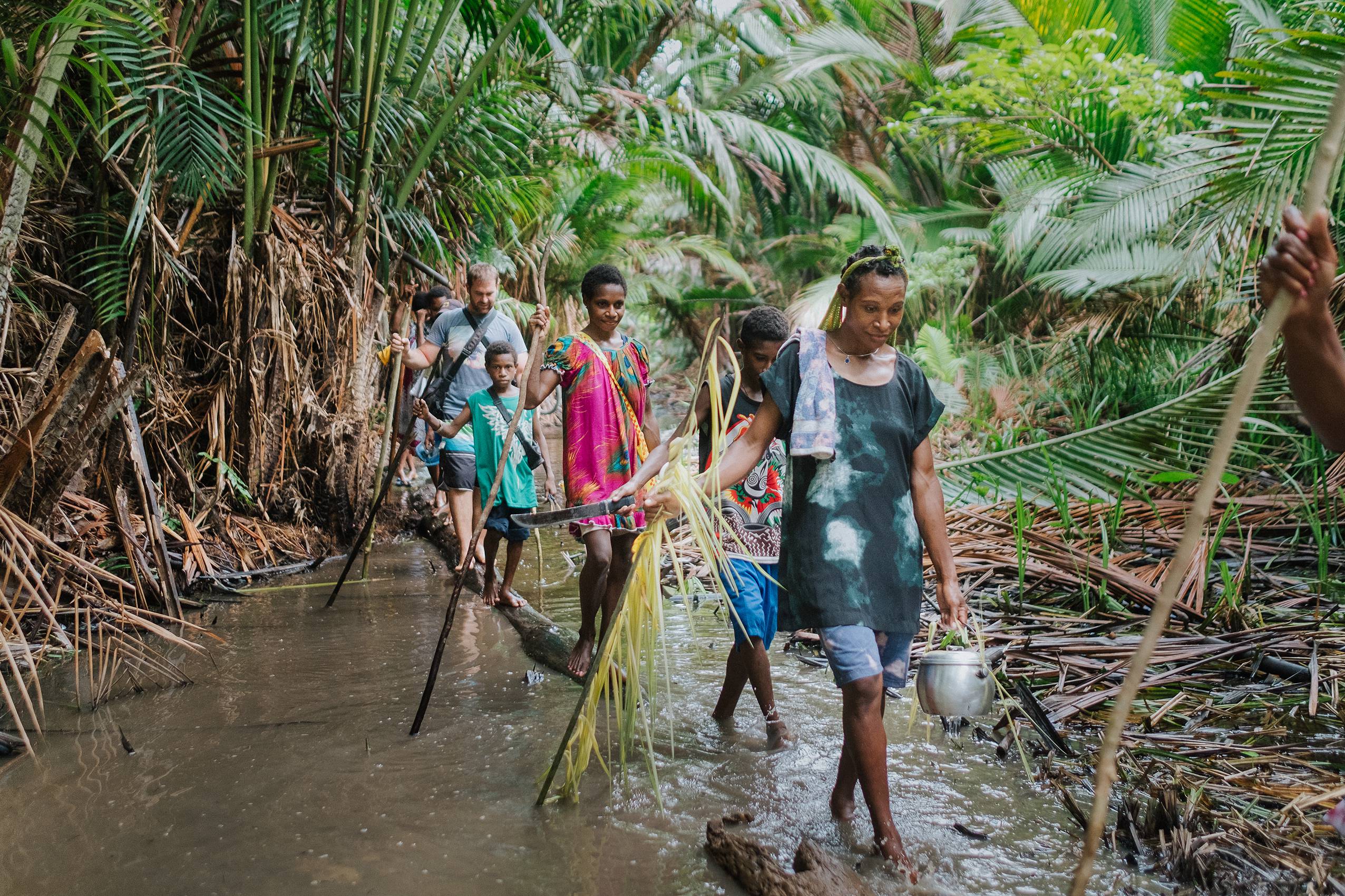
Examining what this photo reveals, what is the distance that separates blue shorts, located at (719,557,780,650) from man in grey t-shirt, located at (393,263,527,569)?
104 inches

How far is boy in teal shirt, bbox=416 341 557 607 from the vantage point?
5.66 m

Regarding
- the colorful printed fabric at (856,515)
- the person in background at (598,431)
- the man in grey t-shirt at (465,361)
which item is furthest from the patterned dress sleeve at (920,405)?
the man in grey t-shirt at (465,361)

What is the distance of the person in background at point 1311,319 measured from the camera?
1.68 metres

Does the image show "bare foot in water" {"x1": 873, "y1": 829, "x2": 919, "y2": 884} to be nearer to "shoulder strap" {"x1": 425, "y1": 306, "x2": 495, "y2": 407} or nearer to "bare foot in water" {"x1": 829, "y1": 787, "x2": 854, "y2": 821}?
"bare foot in water" {"x1": 829, "y1": 787, "x2": 854, "y2": 821}

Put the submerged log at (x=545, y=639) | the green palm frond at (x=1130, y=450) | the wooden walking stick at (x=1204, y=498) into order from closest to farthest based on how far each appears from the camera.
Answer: the wooden walking stick at (x=1204, y=498)
the submerged log at (x=545, y=639)
the green palm frond at (x=1130, y=450)

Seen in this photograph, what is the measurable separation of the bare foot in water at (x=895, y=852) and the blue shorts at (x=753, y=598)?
100 centimetres

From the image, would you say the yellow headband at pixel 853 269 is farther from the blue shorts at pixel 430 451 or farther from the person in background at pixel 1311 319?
the blue shorts at pixel 430 451

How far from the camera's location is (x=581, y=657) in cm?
431

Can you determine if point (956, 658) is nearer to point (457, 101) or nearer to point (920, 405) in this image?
point (920, 405)

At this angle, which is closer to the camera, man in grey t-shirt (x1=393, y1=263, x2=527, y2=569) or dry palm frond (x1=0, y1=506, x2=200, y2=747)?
dry palm frond (x1=0, y1=506, x2=200, y2=747)

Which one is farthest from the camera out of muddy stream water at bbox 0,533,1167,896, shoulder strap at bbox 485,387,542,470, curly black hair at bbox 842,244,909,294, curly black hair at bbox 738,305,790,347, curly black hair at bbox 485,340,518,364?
curly black hair at bbox 485,340,518,364

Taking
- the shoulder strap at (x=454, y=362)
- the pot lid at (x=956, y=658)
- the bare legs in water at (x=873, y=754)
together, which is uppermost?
the shoulder strap at (x=454, y=362)

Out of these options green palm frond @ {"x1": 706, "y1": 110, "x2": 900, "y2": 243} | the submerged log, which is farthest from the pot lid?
green palm frond @ {"x1": 706, "y1": 110, "x2": 900, "y2": 243}

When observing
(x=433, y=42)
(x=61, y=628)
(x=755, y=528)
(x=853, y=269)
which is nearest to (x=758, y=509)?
(x=755, y=528)
